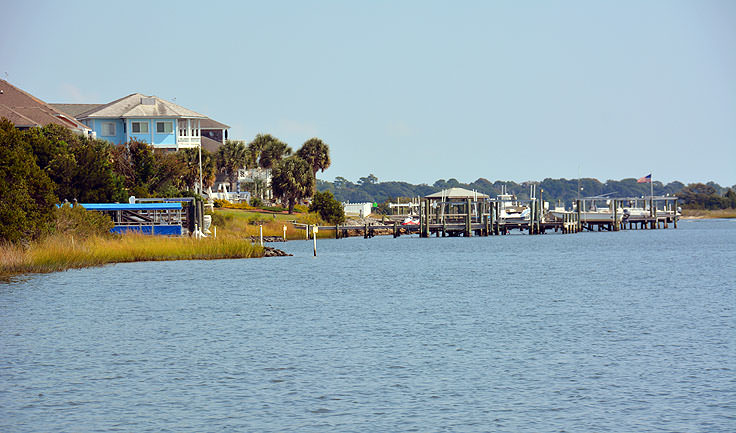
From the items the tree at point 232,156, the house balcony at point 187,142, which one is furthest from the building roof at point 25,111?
the tree at point 232,156

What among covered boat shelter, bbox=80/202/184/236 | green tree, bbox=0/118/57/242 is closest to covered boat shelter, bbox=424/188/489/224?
covered boat shelter, bbox=80/202/184/236

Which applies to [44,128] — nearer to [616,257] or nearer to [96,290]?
[96,290]

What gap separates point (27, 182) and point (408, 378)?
116 feet

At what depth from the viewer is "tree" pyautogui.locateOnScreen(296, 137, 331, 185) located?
126 metres

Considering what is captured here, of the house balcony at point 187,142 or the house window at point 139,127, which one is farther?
the house balcony at point 187,142

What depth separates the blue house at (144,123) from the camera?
107m

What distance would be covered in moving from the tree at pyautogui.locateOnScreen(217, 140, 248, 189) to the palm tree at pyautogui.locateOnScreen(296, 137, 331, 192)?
988cm

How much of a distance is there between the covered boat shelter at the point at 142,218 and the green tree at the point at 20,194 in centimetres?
1467

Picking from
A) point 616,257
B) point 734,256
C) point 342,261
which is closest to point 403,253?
point 342,261

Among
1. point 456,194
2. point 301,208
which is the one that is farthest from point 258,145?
point 456,194

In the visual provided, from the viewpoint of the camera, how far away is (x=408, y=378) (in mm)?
23141

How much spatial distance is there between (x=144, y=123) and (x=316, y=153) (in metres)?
26.6

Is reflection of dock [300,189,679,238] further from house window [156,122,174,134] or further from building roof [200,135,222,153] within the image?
building roof [200,135,222,153]

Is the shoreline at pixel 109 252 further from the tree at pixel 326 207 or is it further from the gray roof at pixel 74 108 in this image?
the gray roof at pixel 74 108
